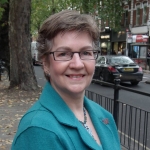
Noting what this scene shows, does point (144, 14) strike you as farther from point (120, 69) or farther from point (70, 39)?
point (70, 39)

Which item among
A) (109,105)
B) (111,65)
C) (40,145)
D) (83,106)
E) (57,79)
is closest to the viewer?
(40,145)

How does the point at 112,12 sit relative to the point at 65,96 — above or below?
above

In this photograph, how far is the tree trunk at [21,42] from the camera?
35.6 feet

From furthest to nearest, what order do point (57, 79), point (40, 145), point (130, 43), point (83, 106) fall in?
1. point (130, 43)
2. point (83, 106)
3. point (57, 79)
4. point (40, 145)

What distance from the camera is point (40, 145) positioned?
136 cm

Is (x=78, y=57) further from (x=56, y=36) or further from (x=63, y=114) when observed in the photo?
(x=63, y=114)

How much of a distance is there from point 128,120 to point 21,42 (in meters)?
6.66

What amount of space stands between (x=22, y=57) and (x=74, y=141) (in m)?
9.86

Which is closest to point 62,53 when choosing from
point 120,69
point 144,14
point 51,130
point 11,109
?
point 51,130

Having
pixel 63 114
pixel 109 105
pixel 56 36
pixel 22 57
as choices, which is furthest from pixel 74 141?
pixel 22 57

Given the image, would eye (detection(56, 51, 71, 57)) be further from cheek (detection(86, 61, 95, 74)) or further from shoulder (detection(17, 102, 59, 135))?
shoulder (detection(17, 102, 59, 135))

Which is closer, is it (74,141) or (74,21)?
(74,141)

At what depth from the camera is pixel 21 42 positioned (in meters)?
10.9

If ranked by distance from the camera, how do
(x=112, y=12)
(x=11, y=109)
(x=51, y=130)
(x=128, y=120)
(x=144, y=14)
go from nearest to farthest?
(x=51, y=130) < (x=128, y=120) < (x=11, y=109) < (x=144, y=14) < (x=112, y=12)
